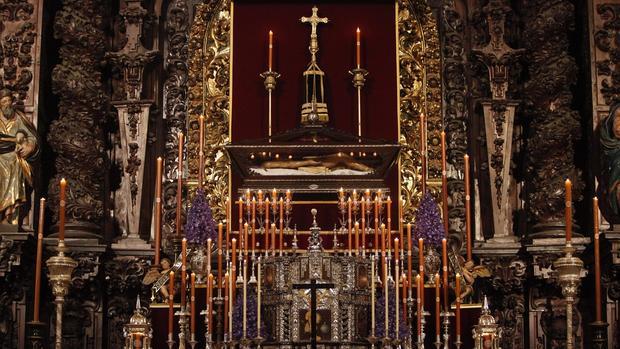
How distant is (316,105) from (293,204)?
1283mm

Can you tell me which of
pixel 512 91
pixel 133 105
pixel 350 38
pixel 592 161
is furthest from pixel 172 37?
pixel 592 161

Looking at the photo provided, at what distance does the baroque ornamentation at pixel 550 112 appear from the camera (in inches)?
571

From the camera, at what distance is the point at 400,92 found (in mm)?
16109

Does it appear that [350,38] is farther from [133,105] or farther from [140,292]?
[140,292]

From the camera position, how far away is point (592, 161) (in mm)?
14672

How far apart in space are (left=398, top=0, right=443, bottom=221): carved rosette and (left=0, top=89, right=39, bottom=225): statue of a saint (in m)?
4.70

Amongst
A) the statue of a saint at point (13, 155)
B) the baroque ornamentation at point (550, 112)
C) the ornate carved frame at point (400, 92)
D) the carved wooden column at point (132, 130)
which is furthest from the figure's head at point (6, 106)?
the baroque ornamentation at point (550, 112)

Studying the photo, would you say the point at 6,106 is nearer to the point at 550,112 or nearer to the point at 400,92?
the point at 400,92

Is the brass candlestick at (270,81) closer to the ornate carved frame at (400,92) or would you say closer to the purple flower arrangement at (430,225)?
the ornate carved frame at (400,92)

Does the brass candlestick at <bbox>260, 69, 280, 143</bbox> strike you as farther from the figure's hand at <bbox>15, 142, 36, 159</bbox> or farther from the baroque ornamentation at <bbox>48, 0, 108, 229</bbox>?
the figure's hand at <bbox>15, 142, 36, 159</bbox>

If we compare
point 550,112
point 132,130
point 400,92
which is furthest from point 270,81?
point 550,112

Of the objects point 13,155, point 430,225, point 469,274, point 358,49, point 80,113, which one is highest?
point 358,49

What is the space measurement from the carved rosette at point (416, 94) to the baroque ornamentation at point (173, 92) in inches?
111

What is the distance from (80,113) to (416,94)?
436cm
